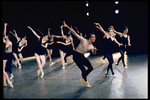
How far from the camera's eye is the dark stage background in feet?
36.0

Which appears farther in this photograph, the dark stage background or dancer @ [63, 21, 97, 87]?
the dark stage background

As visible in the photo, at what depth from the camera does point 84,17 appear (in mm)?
12961

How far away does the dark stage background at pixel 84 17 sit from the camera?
11.0 meters

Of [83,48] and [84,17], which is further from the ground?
[84,17]

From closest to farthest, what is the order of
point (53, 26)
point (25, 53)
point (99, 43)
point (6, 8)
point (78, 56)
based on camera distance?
point (78, 56) → point (6, 8) → point (25, 53) → point (53, 26) → point (99, 43)

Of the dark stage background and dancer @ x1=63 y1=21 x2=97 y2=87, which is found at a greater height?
the dark stage background

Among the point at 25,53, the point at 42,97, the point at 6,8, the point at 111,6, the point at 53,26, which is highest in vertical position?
the point at 111,6

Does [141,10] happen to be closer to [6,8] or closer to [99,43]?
[99,43]

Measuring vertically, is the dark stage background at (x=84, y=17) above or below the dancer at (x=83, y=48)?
above

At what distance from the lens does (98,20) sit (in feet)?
42.9

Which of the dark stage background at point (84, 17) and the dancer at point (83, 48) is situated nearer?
the dancer at point (83, 48)

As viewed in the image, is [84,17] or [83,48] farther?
[84,17]

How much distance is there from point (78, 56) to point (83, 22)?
9.36 metres

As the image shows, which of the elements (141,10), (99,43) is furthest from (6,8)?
(141,10)
